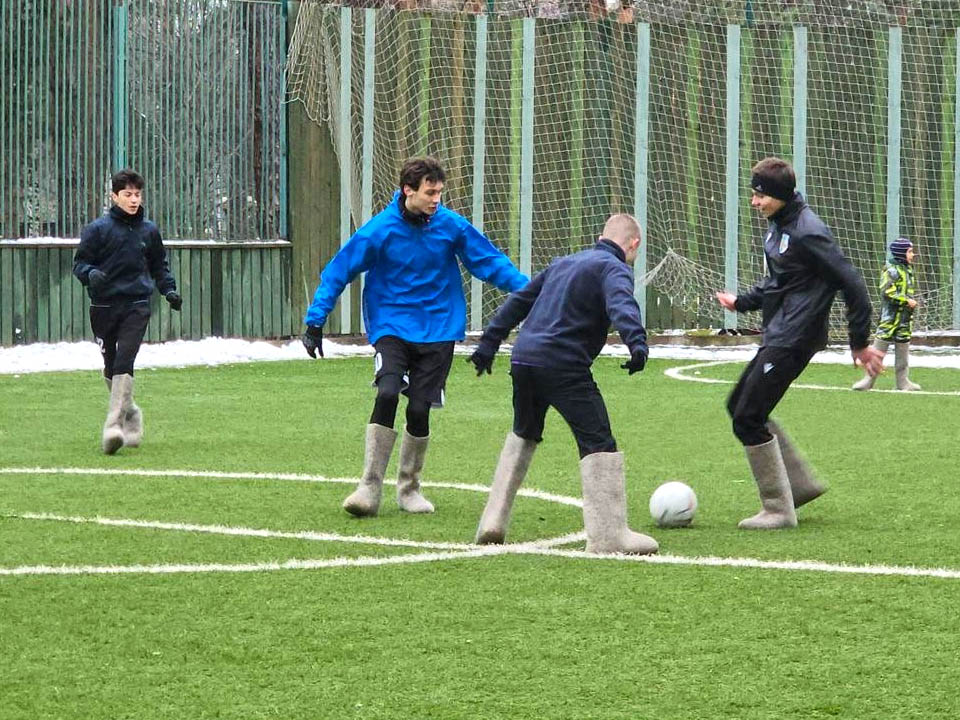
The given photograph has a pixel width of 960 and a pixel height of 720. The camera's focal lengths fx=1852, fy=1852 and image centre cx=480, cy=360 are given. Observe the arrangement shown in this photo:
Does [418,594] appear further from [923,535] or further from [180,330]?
[180,330]

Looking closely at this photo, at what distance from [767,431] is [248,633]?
139 inches

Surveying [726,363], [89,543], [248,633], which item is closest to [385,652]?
[248,633]

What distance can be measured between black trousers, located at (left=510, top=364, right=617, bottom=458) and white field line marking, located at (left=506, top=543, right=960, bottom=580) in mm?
464

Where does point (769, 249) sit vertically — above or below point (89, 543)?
above

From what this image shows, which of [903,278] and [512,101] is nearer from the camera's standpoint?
[903,278]

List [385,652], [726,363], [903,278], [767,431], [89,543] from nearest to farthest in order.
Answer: [385,652] → [89,543] → [767,431] → [903,278] → [726,363]

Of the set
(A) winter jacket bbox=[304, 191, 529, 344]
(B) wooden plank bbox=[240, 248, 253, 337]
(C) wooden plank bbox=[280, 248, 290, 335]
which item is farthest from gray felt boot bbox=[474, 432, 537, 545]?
(C) wooden plank bbox=[280, 248, 290, 335]

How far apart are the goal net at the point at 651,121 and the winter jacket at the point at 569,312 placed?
45.5 ft

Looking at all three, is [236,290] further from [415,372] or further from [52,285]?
[415,372]

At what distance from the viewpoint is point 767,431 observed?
9164 millimetres

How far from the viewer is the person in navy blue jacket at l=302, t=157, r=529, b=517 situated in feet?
31.7

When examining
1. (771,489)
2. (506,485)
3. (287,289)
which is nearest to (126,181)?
(506,485)

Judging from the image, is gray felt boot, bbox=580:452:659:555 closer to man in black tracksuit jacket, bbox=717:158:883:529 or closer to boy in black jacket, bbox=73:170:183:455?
man in black tracksuit jacket, bbox=717:158:883:529

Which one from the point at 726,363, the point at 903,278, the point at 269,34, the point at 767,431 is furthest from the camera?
the point at 269,34
